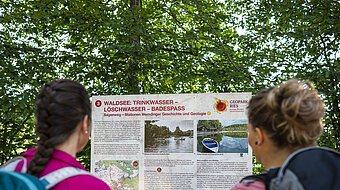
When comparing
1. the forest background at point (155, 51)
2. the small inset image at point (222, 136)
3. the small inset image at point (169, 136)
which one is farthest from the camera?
the forest background at point (155, 51)

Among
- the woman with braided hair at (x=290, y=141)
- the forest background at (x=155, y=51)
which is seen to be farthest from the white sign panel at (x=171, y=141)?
the woman with braided hair at (x=290, y=141)

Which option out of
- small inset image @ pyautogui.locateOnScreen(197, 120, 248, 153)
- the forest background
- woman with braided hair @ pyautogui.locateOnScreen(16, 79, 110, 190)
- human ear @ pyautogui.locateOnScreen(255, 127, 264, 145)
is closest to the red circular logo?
small inset image @ pyautogui.locateOnScreen(197, 120, 248, 153)

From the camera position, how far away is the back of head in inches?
62.0

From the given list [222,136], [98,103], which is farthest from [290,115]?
[98,103]

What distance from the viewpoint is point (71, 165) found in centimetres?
168

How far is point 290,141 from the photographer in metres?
1.59

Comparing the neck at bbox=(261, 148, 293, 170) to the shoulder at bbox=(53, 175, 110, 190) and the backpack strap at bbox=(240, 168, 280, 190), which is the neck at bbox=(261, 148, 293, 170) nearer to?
the backpack strap at bbox=(240, 168, 280, 190)

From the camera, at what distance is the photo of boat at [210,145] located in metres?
4.38

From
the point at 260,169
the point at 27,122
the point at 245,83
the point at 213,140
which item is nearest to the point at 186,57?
the point at 245,83

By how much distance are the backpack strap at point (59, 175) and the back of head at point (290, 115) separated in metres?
0.66

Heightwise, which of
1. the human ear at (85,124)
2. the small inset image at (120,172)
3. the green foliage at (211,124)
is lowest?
the small inset image at (120,172)

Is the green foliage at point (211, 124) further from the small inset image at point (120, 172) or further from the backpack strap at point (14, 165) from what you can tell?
the backpack strap at point (14, 165)

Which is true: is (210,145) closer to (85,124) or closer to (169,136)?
(169,136)

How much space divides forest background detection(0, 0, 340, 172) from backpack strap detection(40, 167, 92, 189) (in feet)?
17.6
